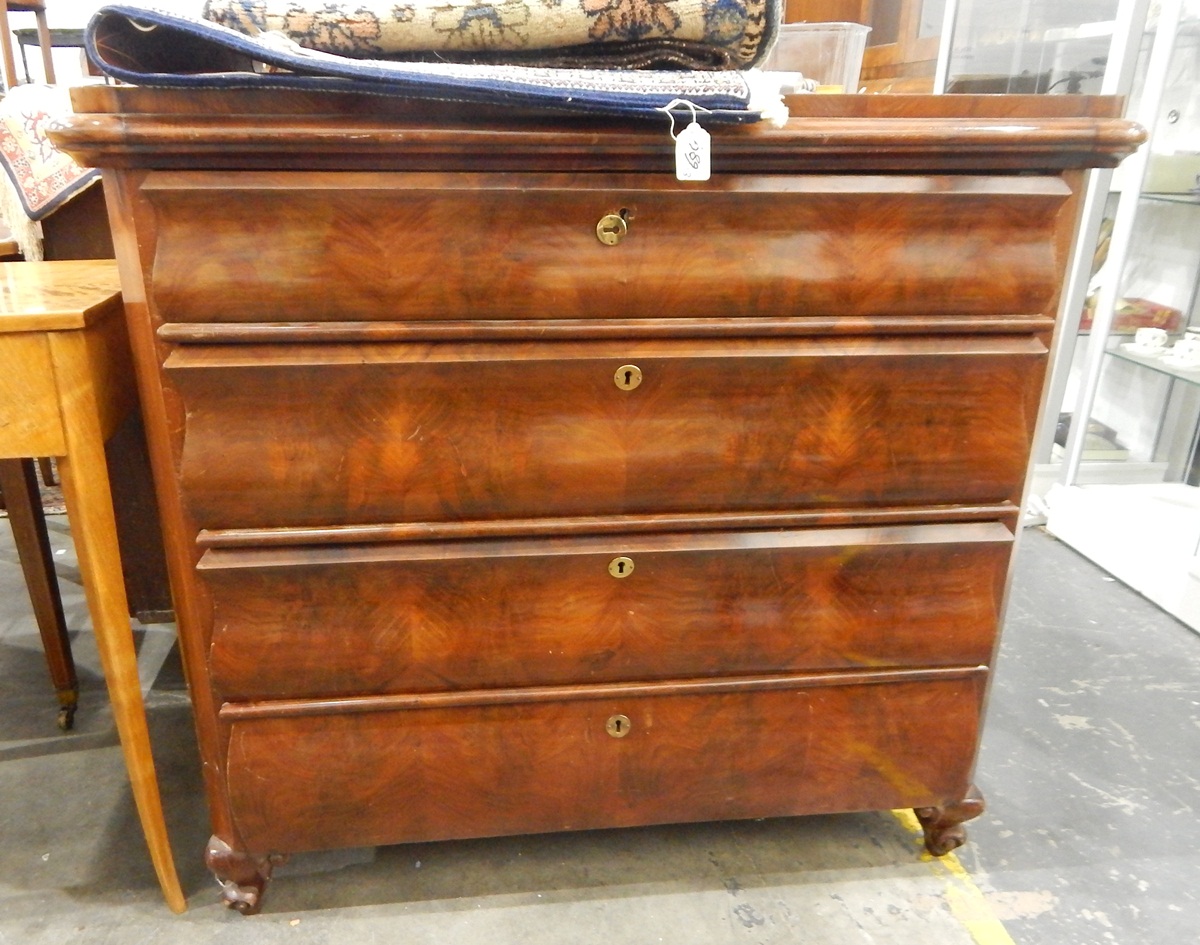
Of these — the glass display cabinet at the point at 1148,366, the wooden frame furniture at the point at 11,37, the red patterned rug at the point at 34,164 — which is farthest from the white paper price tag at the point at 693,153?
the wooden frame furniture at the point at 11,37

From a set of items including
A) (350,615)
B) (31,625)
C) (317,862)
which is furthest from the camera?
(31,625)

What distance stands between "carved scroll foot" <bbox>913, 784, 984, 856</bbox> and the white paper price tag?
0.89 meters

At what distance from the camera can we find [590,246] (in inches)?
33.4

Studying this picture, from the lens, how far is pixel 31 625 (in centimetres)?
173

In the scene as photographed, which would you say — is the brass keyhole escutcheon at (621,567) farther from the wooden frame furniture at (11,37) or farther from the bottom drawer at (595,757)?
the wooden frame furniture at (11,37)

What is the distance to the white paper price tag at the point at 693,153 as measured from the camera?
2.60 ft

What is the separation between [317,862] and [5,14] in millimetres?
3492

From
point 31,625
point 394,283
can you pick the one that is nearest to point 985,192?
point 394,283

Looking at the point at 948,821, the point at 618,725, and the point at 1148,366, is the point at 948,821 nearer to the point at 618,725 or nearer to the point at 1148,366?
the point at 618,725

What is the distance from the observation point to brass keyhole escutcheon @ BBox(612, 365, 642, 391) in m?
0.89

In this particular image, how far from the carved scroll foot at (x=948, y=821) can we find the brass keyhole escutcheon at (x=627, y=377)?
73cm

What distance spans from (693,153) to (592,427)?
29cm

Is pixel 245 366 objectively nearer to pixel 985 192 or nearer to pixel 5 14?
pixel 985 192

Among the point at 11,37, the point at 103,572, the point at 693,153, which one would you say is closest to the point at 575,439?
the point at 693,153
